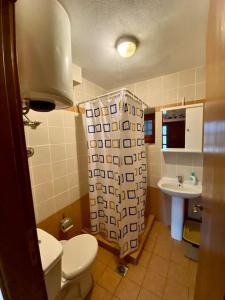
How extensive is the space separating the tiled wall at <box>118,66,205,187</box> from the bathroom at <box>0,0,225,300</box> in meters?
0.01

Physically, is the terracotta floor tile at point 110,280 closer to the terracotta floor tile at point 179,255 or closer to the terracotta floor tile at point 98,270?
the terracotta floor tile at point 98,270

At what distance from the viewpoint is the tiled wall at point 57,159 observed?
1.36m

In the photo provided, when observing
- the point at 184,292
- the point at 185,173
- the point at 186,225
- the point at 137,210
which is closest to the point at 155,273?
the point at 184,292

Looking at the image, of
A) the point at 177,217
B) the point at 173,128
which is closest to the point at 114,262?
the point at 177,217

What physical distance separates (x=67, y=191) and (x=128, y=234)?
0.89 meters

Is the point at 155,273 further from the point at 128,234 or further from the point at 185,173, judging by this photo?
the point at 185,173

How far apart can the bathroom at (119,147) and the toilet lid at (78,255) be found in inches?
0.4

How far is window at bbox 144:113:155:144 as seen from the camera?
2.17 meters

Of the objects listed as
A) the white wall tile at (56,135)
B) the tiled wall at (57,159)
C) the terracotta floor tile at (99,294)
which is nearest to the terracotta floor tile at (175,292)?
the terracotta floor tile at (99,294)

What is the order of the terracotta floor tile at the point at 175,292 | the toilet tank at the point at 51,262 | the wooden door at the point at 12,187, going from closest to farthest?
the wooden door at the point at 12,187, the toilet tank at the point at 51,262, the terracotta floor tile at the point at 175,292

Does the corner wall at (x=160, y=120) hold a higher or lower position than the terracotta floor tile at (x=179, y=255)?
higher

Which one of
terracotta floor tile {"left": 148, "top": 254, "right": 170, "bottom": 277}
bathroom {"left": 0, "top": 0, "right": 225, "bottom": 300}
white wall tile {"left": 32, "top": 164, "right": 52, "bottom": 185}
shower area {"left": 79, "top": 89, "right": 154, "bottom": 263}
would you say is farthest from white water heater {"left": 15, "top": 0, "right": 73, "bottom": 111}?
terracotta floor tile {"left": 148, "top": 254, "right": 170, "bottom": 277}

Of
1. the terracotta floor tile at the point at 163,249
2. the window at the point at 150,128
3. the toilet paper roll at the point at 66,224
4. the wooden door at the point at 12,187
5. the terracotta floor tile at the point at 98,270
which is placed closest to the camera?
the wooden door at the point at 12,187

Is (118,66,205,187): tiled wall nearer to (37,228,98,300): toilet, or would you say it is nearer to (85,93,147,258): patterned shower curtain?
(85,93,147,258): patterned shower curtain
